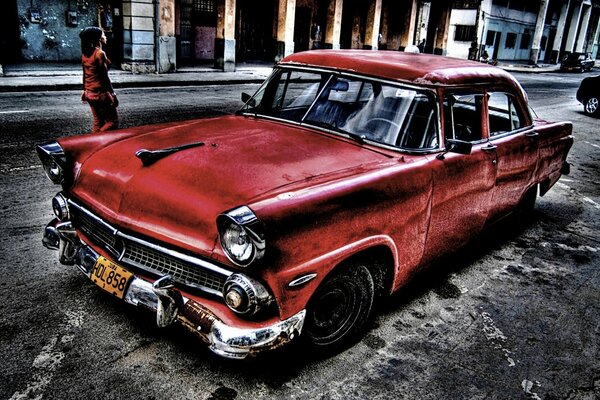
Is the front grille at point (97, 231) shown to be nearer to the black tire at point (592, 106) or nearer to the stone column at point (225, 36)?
the black tire at point (592, 106)

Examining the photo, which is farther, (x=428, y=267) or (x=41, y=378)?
(x=428, y=267)

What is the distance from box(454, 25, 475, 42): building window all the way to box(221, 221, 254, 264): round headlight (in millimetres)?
38530

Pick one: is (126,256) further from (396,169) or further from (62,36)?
(62,36)

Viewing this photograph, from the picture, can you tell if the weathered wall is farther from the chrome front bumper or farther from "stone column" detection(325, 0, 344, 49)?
the chrome front bumper

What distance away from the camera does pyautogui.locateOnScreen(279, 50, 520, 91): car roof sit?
358 cm

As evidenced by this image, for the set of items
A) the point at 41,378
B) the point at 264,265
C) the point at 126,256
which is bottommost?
the point at 41,378

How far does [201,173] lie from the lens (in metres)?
2.84

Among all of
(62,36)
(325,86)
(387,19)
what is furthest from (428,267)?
(387,19)

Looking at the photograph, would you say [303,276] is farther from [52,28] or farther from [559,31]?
[559,31]

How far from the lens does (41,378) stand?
2.66 meters

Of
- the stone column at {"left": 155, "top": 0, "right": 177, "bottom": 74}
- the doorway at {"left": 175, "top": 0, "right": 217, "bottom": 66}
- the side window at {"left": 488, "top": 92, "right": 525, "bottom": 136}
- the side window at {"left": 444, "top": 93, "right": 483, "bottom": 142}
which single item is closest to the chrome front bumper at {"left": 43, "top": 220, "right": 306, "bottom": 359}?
the side window at {"left": 444, "top": 93, "right": 483, "bottom": 142}

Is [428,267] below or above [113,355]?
above

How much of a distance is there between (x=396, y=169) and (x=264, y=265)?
116cm

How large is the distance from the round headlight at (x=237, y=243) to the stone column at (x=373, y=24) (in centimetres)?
2722
